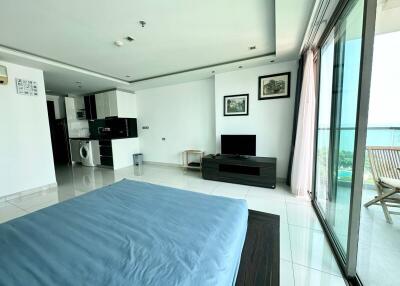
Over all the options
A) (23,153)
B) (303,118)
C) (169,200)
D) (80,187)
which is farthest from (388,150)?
(23,153)

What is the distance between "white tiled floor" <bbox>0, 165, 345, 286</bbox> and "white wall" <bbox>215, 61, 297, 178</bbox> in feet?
2.83

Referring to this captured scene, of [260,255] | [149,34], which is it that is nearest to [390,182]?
[260,255]

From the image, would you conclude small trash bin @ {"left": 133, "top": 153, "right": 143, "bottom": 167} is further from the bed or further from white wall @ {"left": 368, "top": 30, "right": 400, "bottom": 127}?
white wall @ {"left": 368, "top": 30, "right": 400, "bottom": 127}

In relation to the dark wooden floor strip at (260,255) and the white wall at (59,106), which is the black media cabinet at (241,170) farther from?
the white wall at (59,106)

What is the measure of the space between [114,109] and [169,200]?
4720 millimetres

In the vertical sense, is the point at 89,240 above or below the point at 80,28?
below

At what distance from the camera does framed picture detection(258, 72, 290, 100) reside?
3477mm

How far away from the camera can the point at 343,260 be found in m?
1.52

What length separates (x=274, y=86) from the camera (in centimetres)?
358

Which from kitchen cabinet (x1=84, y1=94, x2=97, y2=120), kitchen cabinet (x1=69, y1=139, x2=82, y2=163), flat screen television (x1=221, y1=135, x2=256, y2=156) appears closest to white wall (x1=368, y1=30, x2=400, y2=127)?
flat screen television (x1=221, y1=135, x2=256, y2=156)

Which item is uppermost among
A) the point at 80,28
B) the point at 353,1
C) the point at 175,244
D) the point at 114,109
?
the point at 80,28

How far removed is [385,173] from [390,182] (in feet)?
0.84

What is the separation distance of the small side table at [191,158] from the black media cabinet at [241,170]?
698mm

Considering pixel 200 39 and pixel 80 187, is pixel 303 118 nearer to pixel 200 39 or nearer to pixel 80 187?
pixel 200 39
